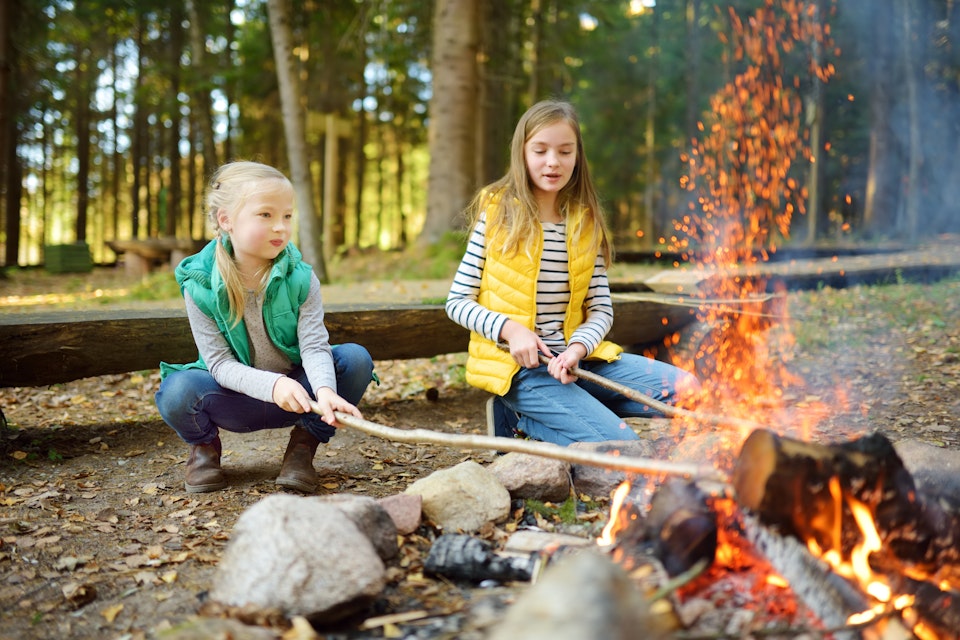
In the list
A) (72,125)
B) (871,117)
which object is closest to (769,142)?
(871,117)

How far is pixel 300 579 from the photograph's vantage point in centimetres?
212

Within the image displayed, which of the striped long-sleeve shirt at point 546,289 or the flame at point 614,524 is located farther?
the striped long-sleeve shirt at point 546,289

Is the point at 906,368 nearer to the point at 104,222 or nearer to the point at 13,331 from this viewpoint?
the point at 13,331

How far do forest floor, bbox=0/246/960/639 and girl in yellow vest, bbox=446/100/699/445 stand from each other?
0.55m

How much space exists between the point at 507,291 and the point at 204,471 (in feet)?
5.48

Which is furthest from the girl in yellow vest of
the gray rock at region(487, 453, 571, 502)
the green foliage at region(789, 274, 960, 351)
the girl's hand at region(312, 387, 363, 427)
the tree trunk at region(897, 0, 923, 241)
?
the tree trunk at region(897, 0, 923, 241)

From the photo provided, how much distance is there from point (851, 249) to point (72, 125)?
2321 cm

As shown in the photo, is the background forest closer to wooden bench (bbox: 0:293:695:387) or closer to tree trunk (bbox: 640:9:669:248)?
tree trunk (bbox: 640:9:669:248)

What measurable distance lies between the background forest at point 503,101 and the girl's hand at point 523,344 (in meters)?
6.86

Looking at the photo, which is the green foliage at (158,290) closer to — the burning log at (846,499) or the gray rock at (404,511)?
the gray rock at (404,511)

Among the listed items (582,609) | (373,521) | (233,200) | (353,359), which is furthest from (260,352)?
(582,609)

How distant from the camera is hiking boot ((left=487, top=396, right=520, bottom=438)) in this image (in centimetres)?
395

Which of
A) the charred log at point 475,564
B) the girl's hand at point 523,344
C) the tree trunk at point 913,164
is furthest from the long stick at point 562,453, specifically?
the tree trunk at point 913,164

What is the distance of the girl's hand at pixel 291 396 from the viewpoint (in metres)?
3.08
